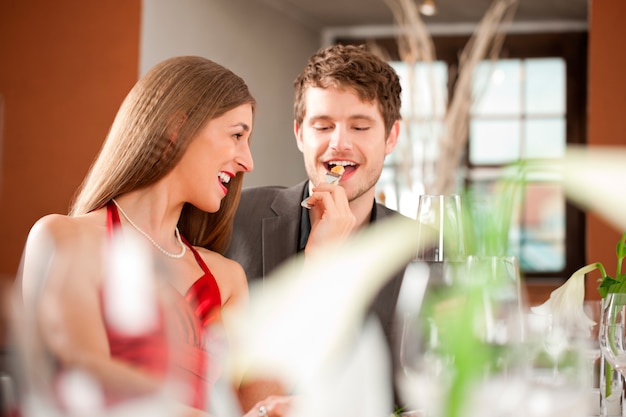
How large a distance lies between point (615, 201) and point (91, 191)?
3361 mm

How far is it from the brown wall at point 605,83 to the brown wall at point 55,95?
7.83ft

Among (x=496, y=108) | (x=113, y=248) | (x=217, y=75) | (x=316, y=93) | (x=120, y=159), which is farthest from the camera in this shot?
Result: (x=496, y=108)

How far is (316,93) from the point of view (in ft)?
7.82

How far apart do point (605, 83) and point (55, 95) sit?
290 cm

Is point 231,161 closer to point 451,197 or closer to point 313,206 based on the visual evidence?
point 313,206

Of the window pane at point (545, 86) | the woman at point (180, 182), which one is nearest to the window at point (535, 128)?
the window pane at point (545, 86)

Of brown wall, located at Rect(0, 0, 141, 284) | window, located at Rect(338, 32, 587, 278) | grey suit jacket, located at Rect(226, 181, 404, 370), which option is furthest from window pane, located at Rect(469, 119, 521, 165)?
grey suit jacket, located at Rect(226, 181, 404, 370)

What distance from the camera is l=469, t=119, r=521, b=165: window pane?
6988 millimetres

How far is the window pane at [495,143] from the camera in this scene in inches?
275

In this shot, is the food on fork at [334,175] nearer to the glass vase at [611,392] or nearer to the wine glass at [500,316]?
the glass vase at [611,392]

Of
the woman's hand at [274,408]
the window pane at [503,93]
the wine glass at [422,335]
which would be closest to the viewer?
the wine glass at [422,335]

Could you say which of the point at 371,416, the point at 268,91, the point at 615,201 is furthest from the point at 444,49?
the point at 371,416

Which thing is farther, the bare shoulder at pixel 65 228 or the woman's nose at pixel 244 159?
the woman's nose at pixel 244 159

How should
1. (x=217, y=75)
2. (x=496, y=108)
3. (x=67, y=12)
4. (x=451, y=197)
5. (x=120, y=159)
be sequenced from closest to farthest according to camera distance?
1. (x=451, y=197)
2. (x=120, y=159)
3. (x=217, y=75)
4. (x=67, y=12)
5. (x=496, y=108)
